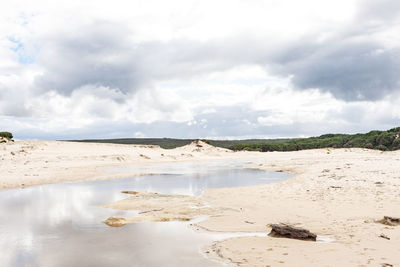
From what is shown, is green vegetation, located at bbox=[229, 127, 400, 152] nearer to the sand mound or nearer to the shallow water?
the sand mound

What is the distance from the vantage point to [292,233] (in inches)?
431

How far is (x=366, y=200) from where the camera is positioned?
57.2 ft

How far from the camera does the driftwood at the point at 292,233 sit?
1075 cm

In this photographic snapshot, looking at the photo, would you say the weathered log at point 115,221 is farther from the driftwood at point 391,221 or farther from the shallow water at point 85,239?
the driftwood at point 391,221

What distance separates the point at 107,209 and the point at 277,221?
905 centimetres

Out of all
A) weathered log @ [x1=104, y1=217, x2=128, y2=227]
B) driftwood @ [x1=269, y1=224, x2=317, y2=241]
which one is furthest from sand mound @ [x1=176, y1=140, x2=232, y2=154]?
driftwood @ [x1=269, y1=224, x2=317, y2=241]

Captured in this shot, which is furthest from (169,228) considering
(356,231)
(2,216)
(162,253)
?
(2,216)

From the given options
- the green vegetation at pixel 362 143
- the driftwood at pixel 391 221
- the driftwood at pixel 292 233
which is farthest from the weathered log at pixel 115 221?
the green vegetation at pixel 362 143

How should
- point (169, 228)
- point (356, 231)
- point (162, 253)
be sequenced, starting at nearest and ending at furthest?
point (162, 253), point (356, 231), point (169, 228)

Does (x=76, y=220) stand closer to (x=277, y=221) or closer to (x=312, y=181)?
(x=277, y=221)

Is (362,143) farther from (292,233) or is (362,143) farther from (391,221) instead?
(292,233)

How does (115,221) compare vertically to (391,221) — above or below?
below

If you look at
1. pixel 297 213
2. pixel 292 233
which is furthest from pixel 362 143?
pixel 292 233

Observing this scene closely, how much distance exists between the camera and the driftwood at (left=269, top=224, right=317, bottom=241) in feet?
35.3
